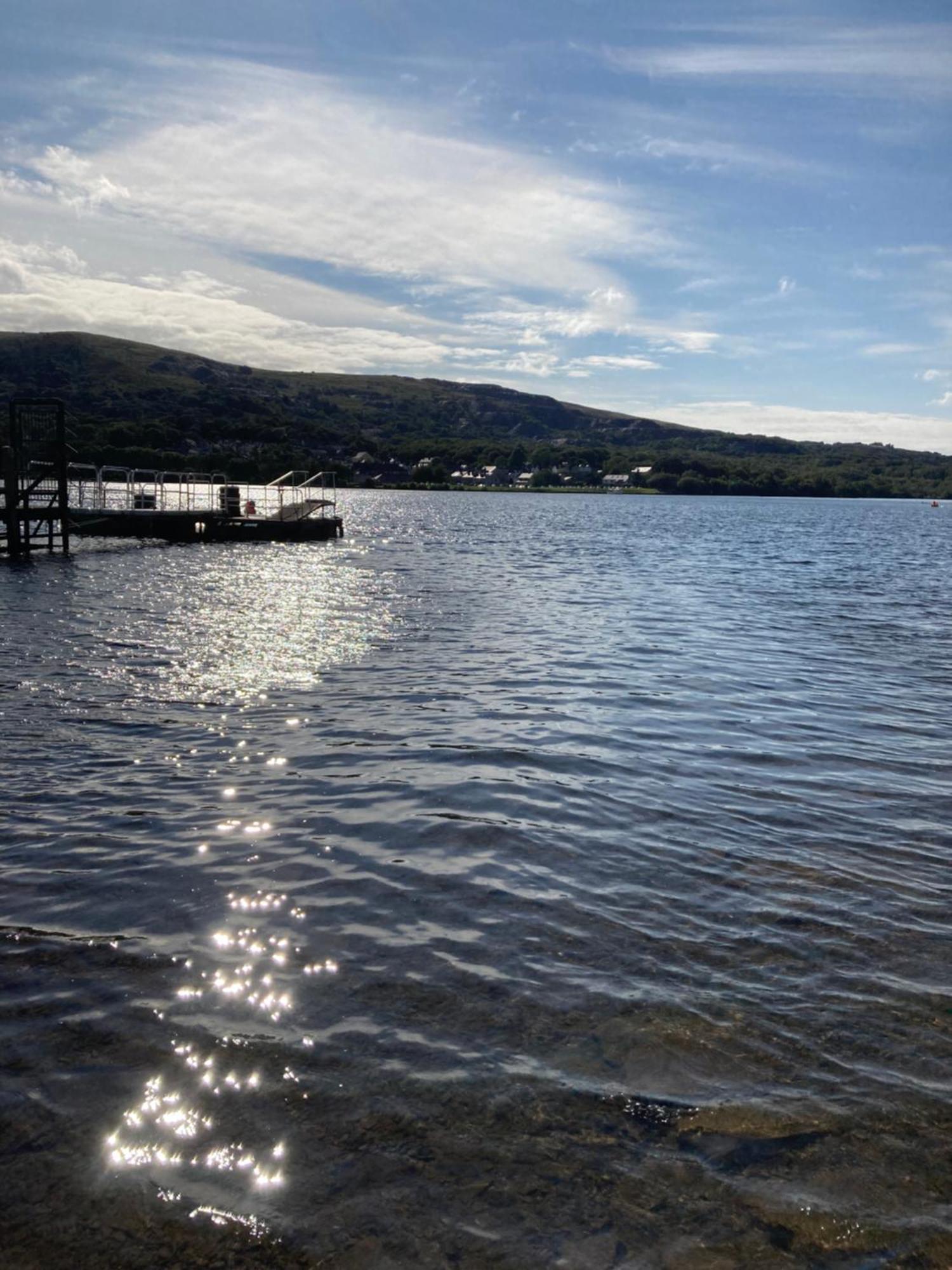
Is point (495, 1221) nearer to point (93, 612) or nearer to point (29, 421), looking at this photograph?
→ point (93, 612)

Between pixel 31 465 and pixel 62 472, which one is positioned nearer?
pixel 31 465

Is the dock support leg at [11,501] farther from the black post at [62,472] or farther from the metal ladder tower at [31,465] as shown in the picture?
the black post at [62,472]

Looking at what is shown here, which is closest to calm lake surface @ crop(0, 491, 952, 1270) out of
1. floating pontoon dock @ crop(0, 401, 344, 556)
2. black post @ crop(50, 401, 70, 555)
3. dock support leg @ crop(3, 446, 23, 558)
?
dock support leg @ crop(3, 446, 23, 558)

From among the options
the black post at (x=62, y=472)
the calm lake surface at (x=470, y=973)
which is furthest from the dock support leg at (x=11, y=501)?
the calm lake surface at (x=470, y=973)

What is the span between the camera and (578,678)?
59.5 feet

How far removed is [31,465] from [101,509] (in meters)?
8.43

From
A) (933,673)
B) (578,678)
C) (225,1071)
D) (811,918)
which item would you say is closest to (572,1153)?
(225,1071)

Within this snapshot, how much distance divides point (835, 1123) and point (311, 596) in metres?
27.5

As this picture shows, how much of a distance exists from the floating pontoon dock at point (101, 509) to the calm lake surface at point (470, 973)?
2940 cm

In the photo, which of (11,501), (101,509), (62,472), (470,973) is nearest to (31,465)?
(62,472)

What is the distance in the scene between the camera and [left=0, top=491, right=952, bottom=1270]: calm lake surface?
4426 mm

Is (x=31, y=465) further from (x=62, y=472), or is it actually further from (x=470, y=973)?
(x=470, y=973)

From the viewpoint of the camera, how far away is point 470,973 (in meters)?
6.65

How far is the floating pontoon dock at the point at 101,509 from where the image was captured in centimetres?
4209
